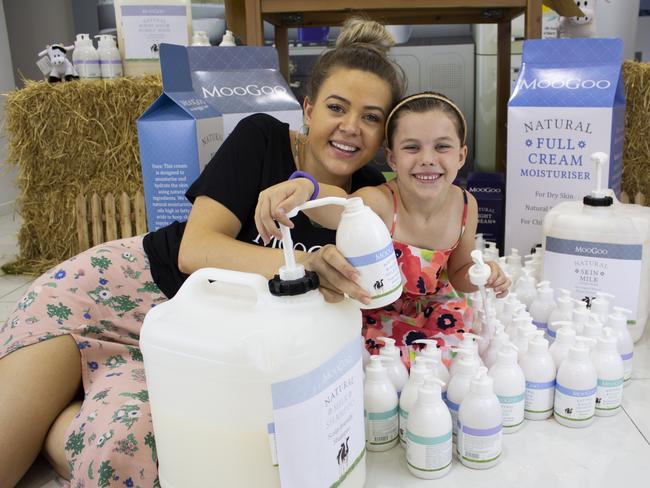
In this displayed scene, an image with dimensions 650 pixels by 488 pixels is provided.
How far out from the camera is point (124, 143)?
234 centimetres

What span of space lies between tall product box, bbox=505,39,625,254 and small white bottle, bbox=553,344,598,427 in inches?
32.4

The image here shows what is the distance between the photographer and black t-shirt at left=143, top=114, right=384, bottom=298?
119 cm

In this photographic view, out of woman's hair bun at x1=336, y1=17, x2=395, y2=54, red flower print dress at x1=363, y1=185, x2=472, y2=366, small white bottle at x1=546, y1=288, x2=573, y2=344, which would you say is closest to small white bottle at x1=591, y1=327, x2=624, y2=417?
small white bottle at x1=546, y1=288, x2=573, y2=344

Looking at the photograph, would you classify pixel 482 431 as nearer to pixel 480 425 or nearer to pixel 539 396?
pixel 480 425

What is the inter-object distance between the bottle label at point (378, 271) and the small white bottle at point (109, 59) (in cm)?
176

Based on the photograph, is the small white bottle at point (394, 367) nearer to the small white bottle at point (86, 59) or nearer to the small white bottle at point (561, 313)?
the small white bottle at point (561, 313)

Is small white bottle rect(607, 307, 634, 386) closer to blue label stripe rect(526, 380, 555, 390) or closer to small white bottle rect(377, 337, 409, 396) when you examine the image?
blue label stripe rect(526, 380, 555, 390)

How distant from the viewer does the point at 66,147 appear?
7.80 ft

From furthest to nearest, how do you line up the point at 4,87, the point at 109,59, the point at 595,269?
the point at 4,87, the point at 109,59, the point at 595,269

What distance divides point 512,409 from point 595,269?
0.54 meters

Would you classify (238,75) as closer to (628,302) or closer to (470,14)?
(470,14)

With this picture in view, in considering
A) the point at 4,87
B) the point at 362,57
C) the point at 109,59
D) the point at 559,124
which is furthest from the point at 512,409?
the point at 4,87

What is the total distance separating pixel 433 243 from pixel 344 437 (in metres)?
0.61

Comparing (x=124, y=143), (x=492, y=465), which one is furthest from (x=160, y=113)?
(x=492, y=465)
